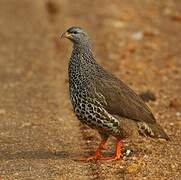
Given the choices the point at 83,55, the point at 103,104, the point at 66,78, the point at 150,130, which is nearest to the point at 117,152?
the point at 150,130

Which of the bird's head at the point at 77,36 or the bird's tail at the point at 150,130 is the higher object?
the bird's head at the point at 77,36

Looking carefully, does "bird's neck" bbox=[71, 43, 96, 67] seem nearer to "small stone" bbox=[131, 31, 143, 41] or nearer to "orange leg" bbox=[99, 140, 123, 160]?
"orange leg" bbox=[99, 140, 123, 160]

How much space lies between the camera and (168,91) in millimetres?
12703

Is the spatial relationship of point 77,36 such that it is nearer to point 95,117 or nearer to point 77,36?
point 77,36

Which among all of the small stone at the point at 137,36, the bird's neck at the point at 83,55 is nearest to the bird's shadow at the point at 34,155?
the bird's neck at the point at 83,55

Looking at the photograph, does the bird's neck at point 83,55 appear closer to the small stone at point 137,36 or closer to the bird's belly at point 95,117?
the bird's belly at point 95,117

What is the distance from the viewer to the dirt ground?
29.1 ft

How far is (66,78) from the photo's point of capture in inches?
538

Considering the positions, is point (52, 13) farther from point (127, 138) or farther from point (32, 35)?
point (127, 138)

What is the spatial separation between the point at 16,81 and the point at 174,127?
12.4 ft

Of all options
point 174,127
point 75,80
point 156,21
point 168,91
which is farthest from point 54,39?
point 75,80

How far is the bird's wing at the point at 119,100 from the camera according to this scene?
904 cm

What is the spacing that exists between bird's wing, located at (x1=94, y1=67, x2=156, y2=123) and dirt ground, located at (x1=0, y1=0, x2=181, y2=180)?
1.42ft

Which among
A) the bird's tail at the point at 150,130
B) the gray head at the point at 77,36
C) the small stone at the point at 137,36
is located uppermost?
the gray head at the point at 77,36
